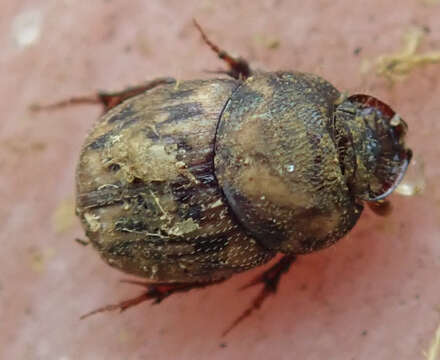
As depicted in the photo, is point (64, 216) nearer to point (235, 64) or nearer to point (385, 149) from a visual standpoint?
point (235, 64)

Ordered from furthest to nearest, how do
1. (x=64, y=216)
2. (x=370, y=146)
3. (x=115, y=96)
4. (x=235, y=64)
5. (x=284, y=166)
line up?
(x=64, y=216) < (x=115, y=96) < (x=235, y=64) < (x=370, y=146) < (x=284, y=166)

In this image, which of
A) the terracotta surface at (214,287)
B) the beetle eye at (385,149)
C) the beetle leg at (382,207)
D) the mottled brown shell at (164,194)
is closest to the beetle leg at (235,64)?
the mottled brown shell at (164,194)

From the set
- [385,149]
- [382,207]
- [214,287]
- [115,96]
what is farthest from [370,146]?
[115,96]

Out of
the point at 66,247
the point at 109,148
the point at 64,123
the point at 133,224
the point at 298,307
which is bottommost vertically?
the point at 66,247

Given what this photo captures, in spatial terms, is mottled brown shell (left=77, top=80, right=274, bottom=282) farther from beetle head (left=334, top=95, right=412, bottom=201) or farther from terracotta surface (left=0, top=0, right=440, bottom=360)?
terracotta surface (left=0, top=0, right=440, bottom=360)

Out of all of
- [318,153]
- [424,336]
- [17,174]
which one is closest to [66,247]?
[17,174]

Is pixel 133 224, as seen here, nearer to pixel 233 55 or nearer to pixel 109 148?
pixel 109 148
